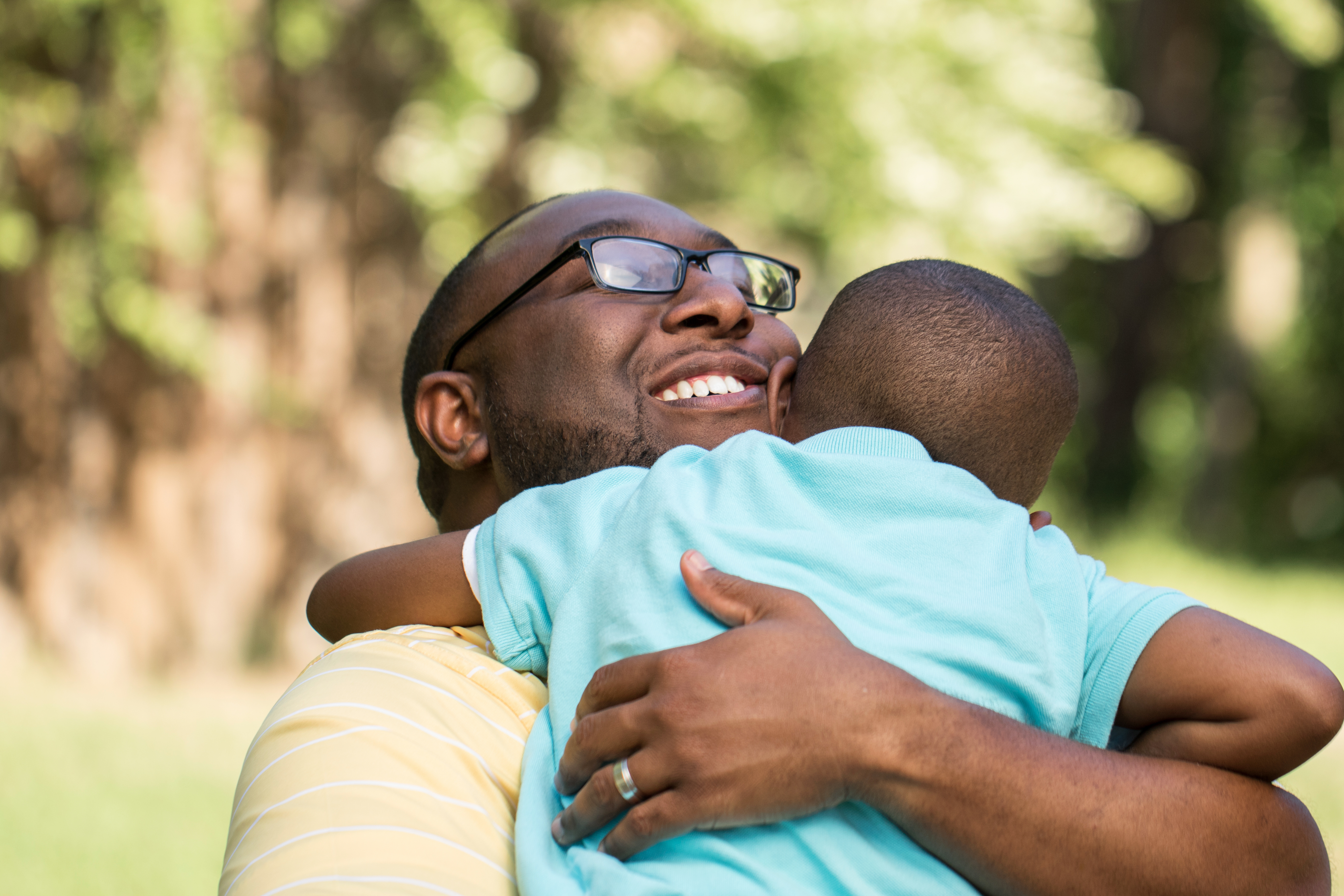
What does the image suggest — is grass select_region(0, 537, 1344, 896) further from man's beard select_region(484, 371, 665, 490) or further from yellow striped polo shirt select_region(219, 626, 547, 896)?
yellow striped polo shirt select_region(219, 626, 547, 896)

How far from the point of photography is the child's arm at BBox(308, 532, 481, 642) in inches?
75.3

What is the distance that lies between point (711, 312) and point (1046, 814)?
129 cm

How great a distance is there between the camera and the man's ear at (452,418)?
259 centimetres

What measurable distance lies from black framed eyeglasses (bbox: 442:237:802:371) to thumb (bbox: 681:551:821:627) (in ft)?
3.35

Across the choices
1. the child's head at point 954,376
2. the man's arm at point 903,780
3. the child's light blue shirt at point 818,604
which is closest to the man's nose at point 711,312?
the child's head at point 954,376

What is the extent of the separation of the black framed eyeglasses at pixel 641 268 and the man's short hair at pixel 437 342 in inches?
3.7

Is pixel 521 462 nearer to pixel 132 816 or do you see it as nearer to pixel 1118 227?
pixel 132 816

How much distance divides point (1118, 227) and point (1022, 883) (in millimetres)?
7313

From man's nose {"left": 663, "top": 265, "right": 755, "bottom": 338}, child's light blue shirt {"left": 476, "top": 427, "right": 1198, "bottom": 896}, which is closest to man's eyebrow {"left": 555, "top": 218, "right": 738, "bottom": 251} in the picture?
man's nose {"left": 663, "top": 265, "right": 755, "bottom": 338}

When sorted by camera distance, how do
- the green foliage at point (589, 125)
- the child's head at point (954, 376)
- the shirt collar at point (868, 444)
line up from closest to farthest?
the shirt collar at point (868, 444) → the child's head at point (954, 376) → the green foliage at point (589, 125)

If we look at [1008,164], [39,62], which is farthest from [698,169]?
[39,62]

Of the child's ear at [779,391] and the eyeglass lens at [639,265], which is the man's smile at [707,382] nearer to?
the child's ear at [779,391]

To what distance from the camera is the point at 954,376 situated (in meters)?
1.97

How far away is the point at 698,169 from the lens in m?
9.71
